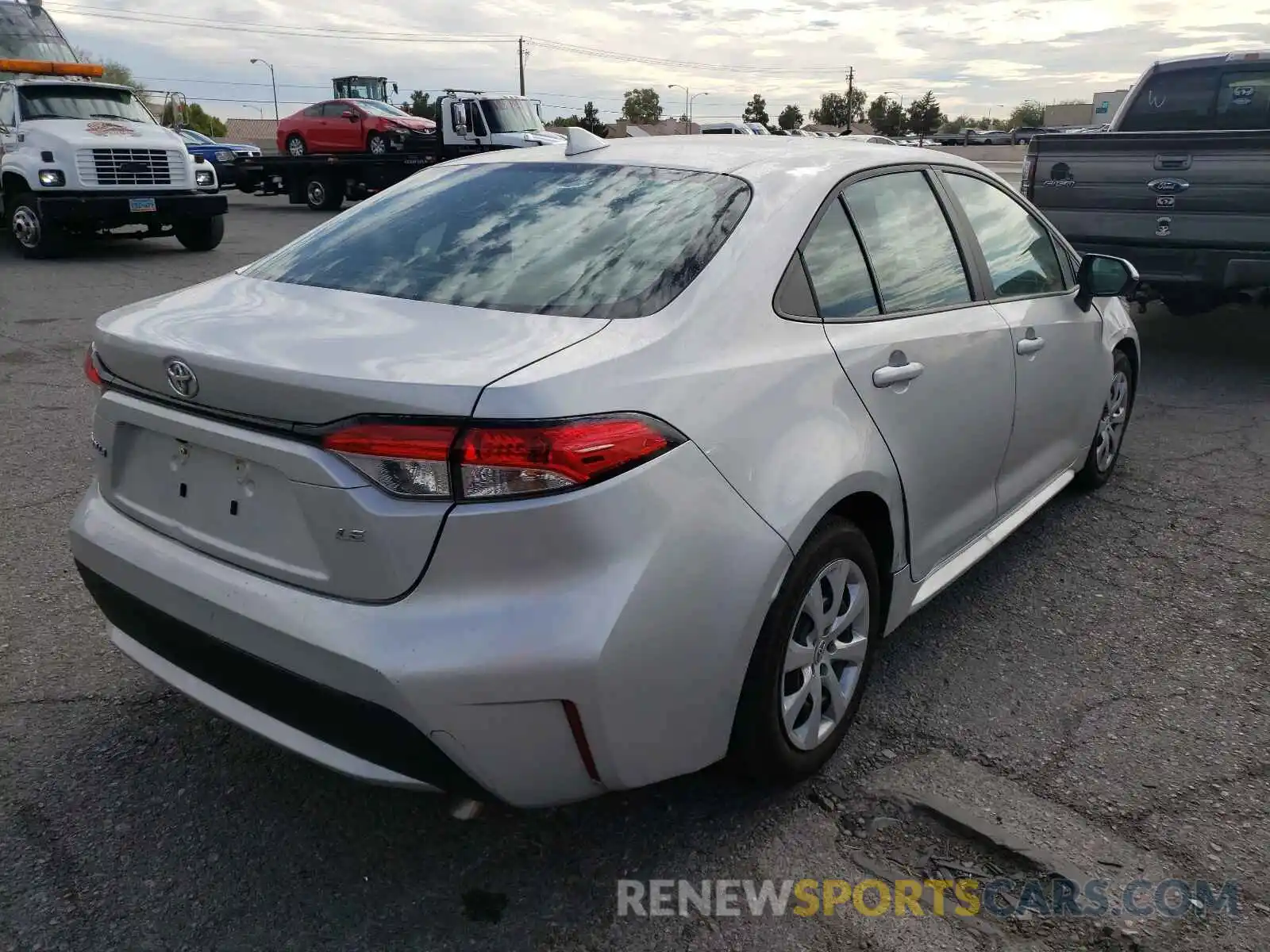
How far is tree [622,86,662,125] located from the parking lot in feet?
326

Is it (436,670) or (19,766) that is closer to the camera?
(436,670)

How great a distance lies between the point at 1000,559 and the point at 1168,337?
556 centimetres

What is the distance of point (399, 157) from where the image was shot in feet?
67.9

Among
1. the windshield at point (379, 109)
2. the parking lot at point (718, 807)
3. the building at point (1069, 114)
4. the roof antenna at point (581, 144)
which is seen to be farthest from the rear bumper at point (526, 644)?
the building at point (1069, 114)

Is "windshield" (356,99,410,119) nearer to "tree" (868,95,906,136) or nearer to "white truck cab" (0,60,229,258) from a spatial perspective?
"white truck cab" (0,60,229,258)

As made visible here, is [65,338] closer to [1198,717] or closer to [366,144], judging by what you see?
[1198,717]

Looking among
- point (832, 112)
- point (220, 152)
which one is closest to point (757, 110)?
point (832, 112)

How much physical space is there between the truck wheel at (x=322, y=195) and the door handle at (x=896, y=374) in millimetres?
20704

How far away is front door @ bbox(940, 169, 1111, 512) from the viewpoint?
139 inches

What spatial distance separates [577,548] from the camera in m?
1.95

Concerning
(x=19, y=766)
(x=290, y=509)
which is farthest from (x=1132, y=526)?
(x=19, y=766)

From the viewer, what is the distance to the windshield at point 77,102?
497 inches

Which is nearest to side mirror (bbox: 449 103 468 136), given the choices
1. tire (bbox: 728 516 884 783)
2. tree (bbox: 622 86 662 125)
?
tire (bbox: 728 516 884 783)

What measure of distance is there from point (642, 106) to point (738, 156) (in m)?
102
